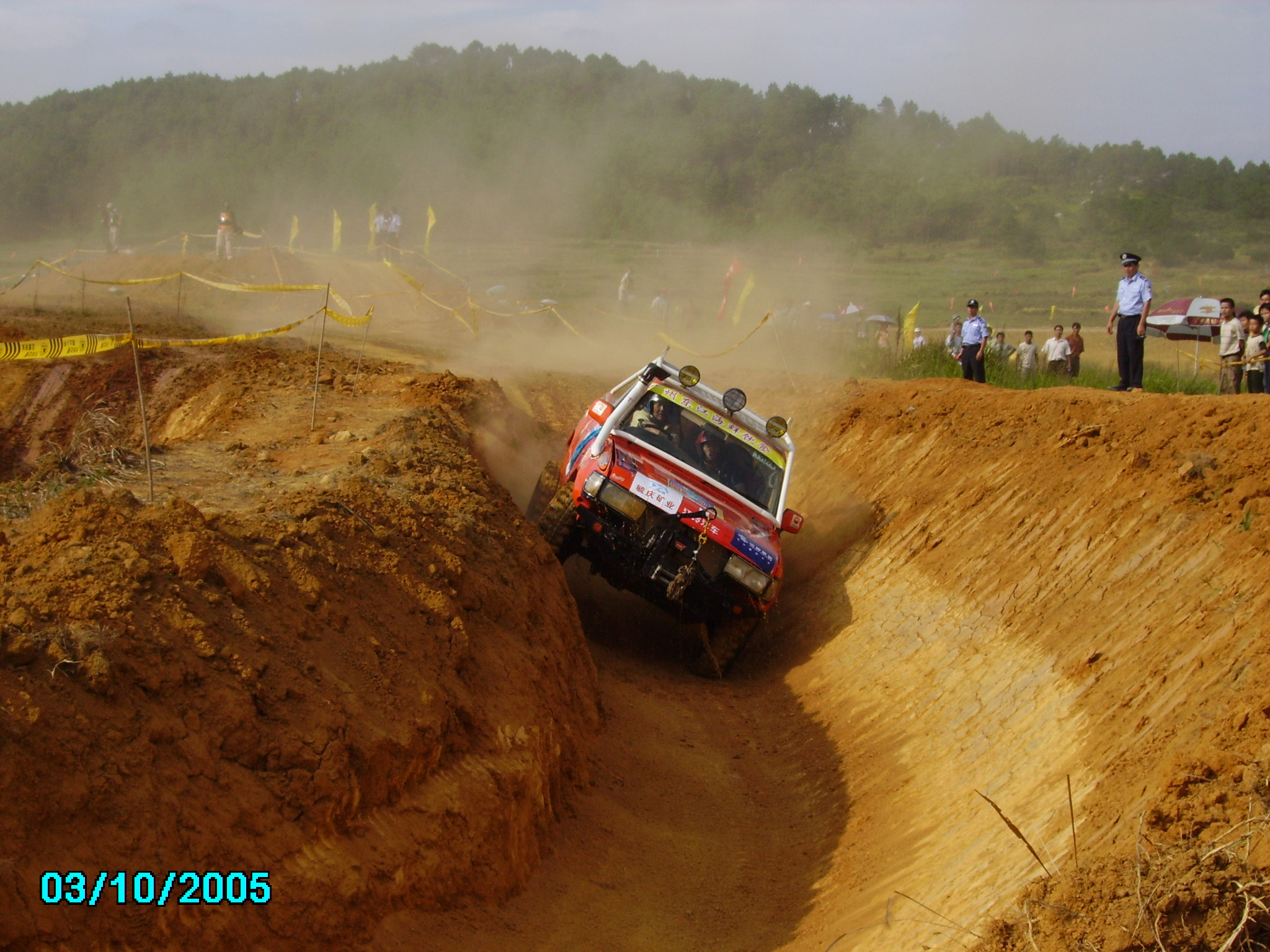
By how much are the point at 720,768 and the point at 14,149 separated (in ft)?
203

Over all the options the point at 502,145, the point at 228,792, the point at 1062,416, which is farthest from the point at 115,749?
the point at 502,145

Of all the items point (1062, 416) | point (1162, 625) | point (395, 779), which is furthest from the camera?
point (1062, 416)

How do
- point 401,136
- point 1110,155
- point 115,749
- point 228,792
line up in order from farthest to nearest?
point 1110,155, point 401,136, point 228,792, point 115,749

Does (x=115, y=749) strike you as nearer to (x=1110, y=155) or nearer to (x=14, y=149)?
(x=14, y=149)

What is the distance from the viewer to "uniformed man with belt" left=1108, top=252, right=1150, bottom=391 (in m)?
12.2

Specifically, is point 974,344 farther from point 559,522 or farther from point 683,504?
point 559,522

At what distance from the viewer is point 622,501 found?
8.46 metres

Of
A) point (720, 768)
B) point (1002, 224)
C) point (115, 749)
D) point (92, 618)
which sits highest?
point (1002, 224)

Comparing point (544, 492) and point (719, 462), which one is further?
point (544, 492)

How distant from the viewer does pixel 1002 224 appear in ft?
192

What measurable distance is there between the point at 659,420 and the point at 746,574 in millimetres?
1864

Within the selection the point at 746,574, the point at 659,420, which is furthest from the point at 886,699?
the point at 659,420

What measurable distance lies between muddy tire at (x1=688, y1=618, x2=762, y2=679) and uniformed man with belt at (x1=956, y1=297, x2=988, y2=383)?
845 centimetres
